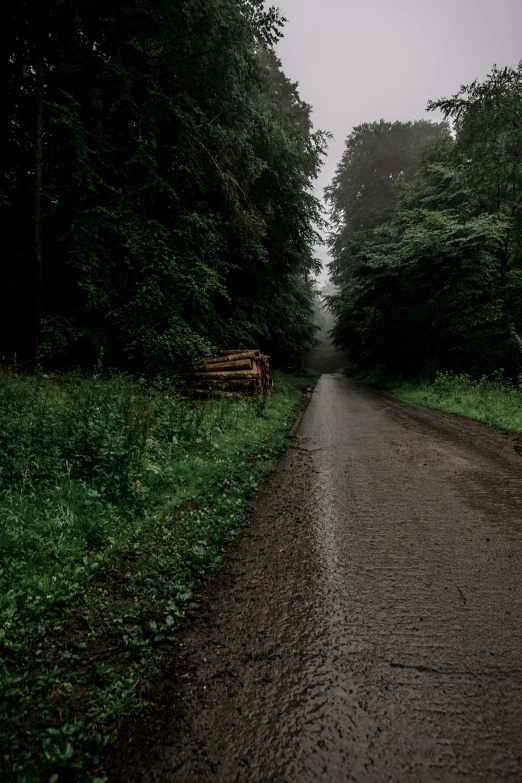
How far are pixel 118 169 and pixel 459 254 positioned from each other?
12.0 metres

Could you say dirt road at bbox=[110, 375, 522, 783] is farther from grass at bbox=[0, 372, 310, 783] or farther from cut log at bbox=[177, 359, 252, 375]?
cut log at bbox=[177, 359, 252, 375]

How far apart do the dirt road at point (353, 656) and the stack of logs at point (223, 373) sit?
587cm

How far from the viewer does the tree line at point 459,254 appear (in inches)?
489

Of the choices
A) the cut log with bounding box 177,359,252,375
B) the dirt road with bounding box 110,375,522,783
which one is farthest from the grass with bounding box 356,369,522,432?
the cut log with bounding box 177,359,252,375

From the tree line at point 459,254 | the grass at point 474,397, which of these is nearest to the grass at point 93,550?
the grass at point 474,397

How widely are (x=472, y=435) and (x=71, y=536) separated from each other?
7305mm

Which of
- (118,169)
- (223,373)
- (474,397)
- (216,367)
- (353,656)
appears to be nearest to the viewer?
(353,656)

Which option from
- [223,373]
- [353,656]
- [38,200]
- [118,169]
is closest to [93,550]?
[353,656]

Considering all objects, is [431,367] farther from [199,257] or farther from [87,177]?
[87,177]

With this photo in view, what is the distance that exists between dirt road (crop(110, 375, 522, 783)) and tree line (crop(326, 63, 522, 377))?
497 inches

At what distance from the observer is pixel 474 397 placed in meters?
10.3

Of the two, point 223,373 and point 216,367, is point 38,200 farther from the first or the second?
point 223,373

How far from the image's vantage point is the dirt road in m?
1.39

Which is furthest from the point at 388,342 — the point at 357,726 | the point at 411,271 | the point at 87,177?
the point at 357,726
